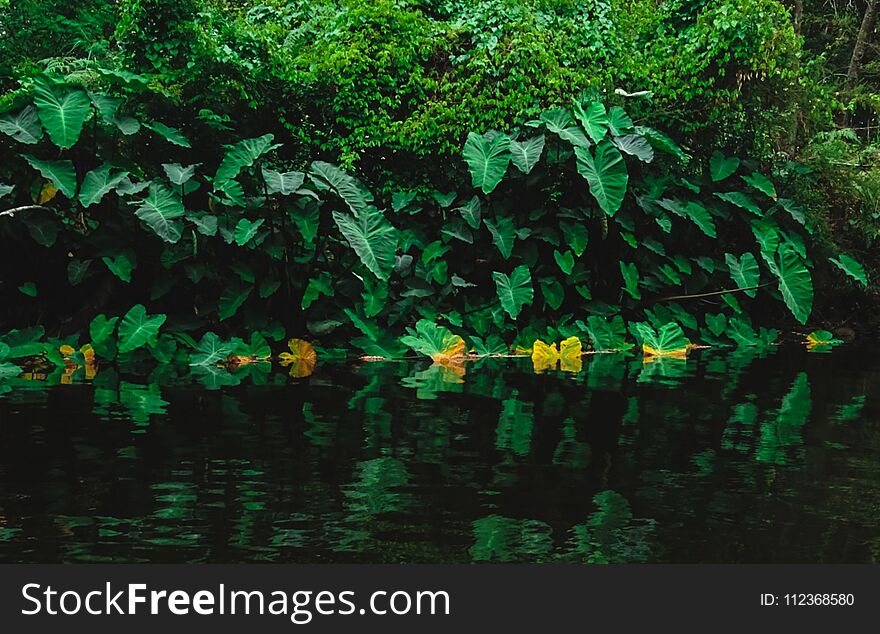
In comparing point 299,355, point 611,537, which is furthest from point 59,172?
point 611,537

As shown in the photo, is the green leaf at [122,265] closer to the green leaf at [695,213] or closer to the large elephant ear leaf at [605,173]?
the large elephant ear leaf at [605,173]

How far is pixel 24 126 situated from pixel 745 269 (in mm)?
7096

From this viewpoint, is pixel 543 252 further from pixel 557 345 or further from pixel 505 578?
pixel 505 578

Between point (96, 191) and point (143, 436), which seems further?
point (96, 191)

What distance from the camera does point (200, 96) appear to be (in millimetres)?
9922

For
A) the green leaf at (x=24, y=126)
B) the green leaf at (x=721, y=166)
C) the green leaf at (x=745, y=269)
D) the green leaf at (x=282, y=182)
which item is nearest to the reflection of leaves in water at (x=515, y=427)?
A: the green leaf at (x=282, y=182)

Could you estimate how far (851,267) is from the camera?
11.8 m

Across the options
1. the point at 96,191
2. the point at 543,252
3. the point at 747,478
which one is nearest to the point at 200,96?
A: the point at 96,191

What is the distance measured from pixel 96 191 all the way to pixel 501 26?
15.3 feet

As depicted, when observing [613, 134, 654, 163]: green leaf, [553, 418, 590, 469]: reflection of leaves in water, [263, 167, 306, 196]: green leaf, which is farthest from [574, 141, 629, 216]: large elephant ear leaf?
[553, 418, 590, 469]: reflection of leaves in water

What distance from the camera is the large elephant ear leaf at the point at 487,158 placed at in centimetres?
979

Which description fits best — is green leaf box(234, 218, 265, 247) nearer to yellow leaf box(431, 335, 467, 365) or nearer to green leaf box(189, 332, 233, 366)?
green leaf box(189, 332, 233, 366)

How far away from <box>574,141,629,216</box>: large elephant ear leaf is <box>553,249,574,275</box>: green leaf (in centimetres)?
58

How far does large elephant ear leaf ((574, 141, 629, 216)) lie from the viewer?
9852 millimetres
